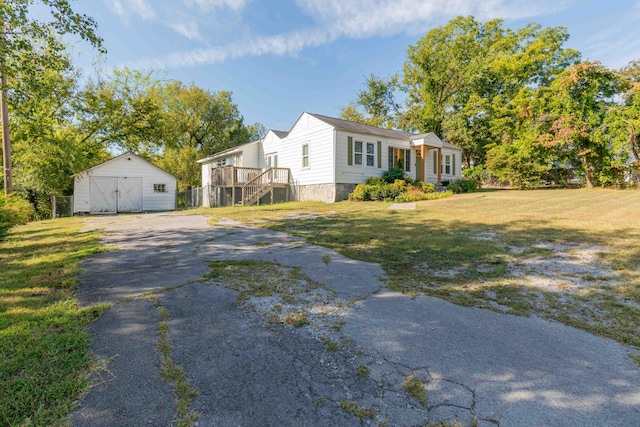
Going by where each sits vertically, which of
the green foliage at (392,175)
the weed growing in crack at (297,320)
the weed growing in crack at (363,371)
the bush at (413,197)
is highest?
the green foliage at (392,175)

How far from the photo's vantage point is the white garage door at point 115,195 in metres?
18.3

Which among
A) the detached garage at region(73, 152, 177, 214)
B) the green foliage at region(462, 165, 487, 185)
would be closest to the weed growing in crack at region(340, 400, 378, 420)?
the detached garage at region(73, 152, 177, 214)

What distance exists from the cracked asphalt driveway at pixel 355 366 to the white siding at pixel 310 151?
43.5 ft

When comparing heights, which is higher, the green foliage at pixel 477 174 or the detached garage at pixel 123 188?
the green foliage at pixel 477 174

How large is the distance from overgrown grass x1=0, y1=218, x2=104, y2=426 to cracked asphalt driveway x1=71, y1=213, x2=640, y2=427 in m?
0.13

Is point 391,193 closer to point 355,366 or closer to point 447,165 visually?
point 447,165

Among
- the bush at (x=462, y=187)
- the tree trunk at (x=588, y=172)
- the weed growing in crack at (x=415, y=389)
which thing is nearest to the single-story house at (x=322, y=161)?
the bush at (x=462, y=187)

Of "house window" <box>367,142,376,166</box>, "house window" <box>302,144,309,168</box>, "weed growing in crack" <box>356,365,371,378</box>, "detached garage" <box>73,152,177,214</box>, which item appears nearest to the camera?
"weed growing in crack" <box>356,365,371,378</box>

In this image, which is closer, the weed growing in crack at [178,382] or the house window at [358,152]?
the weed growing in crack at [178,382]

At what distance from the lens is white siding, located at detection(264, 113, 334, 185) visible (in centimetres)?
1625

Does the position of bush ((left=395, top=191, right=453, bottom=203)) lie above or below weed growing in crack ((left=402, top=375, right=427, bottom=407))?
above

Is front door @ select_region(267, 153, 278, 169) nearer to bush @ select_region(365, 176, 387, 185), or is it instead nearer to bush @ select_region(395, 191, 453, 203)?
bush @ select_region(365, 176, 387, 185)

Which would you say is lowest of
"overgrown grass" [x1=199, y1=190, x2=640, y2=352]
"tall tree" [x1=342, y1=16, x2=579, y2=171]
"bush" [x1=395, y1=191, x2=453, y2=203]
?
"overgrown grass" [x1=199, y1=190, x2=640, y2=352]

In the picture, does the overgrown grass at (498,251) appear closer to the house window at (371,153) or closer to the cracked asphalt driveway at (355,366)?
the cracked asphalt driveway at (355,366)
